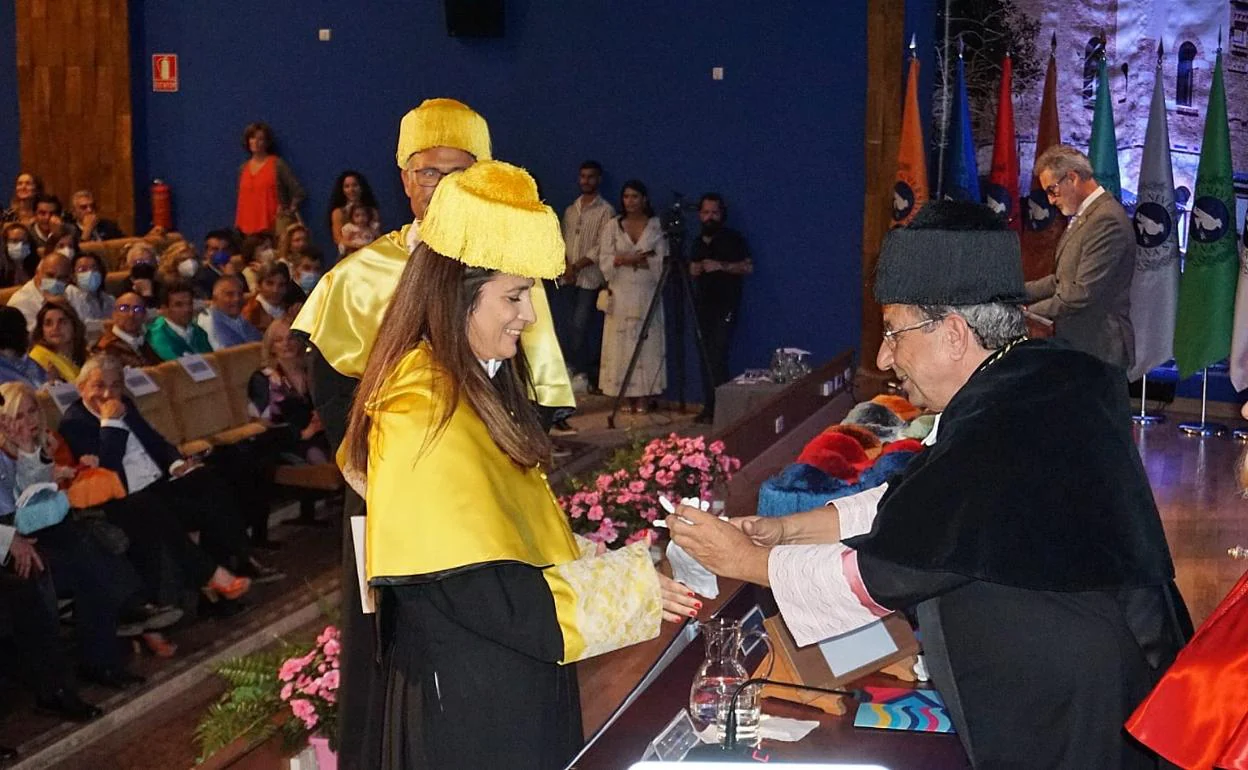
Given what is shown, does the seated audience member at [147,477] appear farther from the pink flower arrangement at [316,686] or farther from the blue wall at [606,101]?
the blue wall at [606,101]

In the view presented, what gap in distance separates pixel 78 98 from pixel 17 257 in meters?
3.26

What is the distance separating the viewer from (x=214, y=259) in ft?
33.9

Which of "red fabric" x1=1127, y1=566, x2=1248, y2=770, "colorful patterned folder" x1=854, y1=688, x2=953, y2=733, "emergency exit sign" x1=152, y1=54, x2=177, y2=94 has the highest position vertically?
"emergency exit sign" x1=152, y1=54, x2=177, y2=94

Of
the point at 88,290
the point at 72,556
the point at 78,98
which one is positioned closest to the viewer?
the point at 72,556

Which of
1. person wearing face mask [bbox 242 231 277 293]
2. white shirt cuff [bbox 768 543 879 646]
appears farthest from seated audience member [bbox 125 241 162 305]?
white shirt cuff [bbox 768 543 879 646]

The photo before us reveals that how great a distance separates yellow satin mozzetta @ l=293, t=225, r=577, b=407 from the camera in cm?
324

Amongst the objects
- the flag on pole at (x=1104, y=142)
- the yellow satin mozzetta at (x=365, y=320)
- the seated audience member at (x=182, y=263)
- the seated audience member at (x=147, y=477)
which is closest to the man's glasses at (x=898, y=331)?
the yellow satin mozzetta at (x=365, y=320)

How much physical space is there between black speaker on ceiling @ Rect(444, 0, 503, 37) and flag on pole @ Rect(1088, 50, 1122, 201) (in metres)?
4.19

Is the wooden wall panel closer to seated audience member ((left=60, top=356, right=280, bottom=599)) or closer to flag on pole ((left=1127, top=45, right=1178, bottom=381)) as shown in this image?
seated audience member ((left=60, top=356, right=280, bottom=599))

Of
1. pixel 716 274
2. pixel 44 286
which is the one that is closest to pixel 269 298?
pixel 44 286

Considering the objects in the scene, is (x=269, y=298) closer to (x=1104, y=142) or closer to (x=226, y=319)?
(x=226, y=319)

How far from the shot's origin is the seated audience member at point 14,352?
633 centimetres

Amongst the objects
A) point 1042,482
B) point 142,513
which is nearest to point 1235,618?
Result: point 1042,482

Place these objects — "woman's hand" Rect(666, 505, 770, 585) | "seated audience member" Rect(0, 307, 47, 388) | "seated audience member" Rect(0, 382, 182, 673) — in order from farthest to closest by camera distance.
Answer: "seated audience member" Rect(0, 307, 47, 388) → "seated audience member" Rect(0, 382, 182, 673) → "woman's hand" Rect(666, 505, 770, 585)
